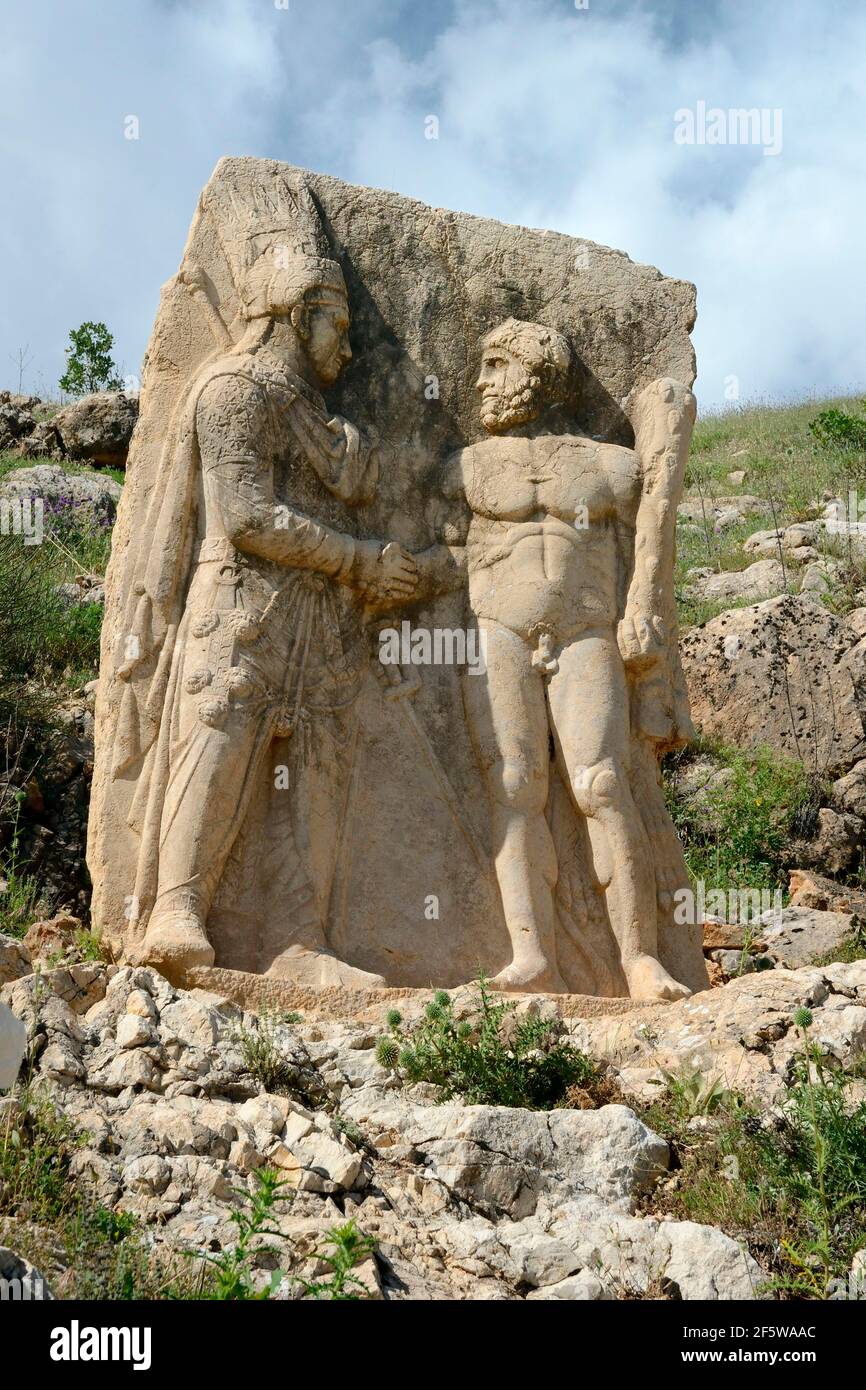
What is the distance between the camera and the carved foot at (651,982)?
332 inches

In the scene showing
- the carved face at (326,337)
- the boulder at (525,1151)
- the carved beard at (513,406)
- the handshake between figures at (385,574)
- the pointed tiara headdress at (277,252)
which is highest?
the pointed tiara headdress at (277,252)

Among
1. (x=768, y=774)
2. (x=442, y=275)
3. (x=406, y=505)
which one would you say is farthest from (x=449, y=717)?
(x=768, y=774)

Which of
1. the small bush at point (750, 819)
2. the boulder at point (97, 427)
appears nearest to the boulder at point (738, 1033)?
the small bush at point (750, 819)

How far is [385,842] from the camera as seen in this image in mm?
8656

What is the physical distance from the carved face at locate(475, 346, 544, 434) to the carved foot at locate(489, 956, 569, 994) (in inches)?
116

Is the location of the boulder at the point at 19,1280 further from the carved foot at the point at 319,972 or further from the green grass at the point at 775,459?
the green grass at the point at 775,459

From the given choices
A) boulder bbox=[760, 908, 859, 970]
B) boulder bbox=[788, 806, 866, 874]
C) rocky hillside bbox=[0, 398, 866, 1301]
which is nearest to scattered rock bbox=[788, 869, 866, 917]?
boulder bbox=[788, 806, 866, 874]

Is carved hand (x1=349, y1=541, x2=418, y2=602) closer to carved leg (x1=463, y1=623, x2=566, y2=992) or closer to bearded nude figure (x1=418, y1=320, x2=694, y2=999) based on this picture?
bearded nude figure (x1=418, y1=320, x2=694, y2=999)

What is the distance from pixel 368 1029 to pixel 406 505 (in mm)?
2965

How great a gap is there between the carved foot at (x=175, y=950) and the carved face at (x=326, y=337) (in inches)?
119

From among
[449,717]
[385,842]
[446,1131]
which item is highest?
[449,717]

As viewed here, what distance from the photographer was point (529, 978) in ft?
27.3

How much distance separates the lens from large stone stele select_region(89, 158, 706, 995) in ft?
27.3

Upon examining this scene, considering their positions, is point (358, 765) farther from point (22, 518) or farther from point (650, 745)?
point (22, 518)
